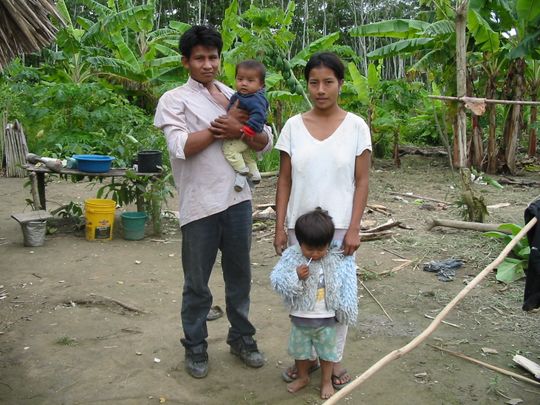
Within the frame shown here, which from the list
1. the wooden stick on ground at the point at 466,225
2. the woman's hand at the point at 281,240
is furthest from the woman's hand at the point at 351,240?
the wooden stick on ground at the point at 466,225

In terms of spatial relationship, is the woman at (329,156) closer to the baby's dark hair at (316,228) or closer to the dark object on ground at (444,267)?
the baby's dark hair at (316,228)

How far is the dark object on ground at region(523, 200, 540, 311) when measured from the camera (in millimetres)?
2598

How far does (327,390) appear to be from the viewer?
9.41ft

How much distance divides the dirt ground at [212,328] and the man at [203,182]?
349 millimetres

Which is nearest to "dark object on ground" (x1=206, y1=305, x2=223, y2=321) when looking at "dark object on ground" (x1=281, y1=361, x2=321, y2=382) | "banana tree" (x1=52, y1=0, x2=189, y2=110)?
"dark object on ground" (x1=281, y1=361, x2=321, y2=382)

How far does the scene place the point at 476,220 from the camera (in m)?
6.18

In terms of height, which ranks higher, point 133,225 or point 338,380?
point 133,225

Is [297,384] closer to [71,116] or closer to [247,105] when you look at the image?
[247,105]

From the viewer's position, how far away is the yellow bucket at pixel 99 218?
239 inches

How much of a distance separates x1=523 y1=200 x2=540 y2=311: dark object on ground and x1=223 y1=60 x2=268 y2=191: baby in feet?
4.58

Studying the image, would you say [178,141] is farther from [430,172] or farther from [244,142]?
[430,172]

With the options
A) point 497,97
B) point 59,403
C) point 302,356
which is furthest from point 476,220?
point 497,97

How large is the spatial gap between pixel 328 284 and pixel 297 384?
62 centimetres

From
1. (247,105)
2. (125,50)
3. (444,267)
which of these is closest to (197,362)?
(247,105)
